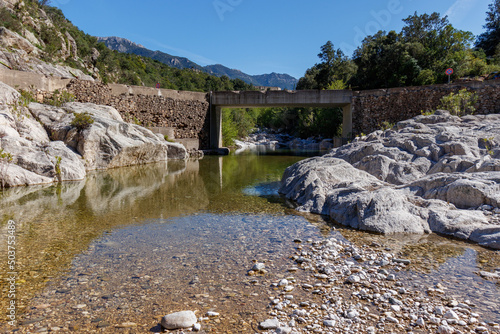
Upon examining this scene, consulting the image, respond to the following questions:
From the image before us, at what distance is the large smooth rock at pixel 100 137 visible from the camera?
1215cm

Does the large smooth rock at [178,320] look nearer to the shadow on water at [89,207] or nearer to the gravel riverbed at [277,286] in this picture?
the gravel riverbed at [277,286]

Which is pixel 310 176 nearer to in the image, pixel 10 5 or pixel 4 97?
pixel 4 97

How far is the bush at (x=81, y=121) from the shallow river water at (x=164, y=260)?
17.5 ft

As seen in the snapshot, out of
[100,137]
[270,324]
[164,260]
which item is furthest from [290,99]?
[270,324]

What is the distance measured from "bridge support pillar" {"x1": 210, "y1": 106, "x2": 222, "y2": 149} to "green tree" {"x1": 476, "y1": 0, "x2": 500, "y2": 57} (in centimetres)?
3476

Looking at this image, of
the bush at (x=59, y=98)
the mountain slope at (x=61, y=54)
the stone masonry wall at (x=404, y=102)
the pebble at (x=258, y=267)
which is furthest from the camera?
the mountain slope at (x=61, y=54)

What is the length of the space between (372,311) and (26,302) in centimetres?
316

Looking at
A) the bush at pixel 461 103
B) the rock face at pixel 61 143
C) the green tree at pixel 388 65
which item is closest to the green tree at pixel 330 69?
the green tree at pixel 388 65

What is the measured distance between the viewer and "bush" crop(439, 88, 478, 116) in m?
14.6

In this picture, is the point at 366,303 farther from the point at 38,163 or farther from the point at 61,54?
the point at 61,54

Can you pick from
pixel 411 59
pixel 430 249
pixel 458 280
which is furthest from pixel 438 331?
pixel 411 59

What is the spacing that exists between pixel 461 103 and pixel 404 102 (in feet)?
13.6

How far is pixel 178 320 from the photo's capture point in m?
2.63

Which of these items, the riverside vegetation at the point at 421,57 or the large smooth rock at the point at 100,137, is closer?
the large smooth rock at the point at 100,137
